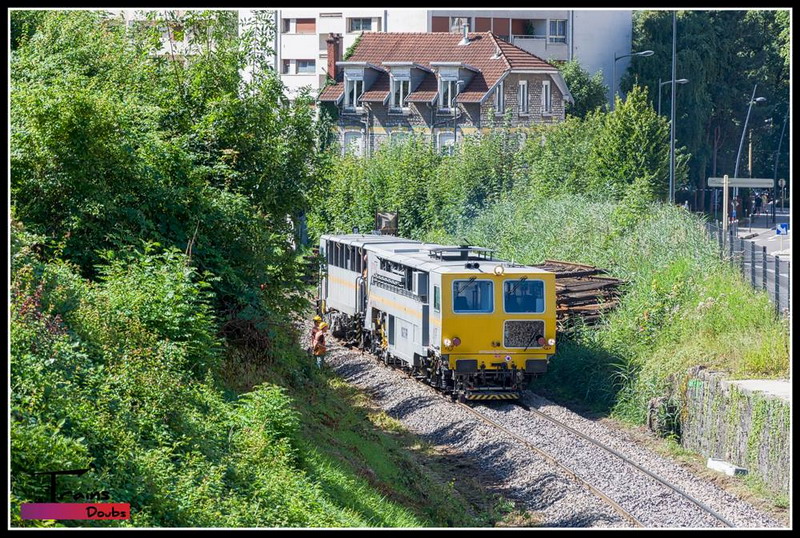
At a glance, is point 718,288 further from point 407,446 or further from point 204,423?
point 204,423

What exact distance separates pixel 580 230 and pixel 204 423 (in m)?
22.8

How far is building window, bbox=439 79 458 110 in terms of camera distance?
5456 cm

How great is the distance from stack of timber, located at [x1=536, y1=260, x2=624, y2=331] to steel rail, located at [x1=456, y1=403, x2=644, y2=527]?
478 cm

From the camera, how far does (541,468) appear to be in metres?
18.4

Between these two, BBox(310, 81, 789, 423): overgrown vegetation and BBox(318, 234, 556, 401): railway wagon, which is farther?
BBox(318, 234, 556, 401): railway wagon

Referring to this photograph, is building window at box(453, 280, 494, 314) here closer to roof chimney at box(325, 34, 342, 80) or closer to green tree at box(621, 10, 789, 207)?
roof chimney at box(325, 34, 342, 80)

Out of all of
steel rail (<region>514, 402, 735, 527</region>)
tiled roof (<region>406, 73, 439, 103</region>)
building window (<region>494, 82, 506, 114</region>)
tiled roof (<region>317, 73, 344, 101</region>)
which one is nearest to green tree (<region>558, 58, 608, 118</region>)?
building window (<region>494, 82, 506, 114</region>)

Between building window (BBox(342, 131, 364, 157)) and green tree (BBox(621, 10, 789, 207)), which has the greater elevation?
green tree (BBox(621, 10, 789, 207))

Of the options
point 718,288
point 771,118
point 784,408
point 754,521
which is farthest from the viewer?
point 771,118

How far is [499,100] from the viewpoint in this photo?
178 feet

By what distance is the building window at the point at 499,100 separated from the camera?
53.9 metres

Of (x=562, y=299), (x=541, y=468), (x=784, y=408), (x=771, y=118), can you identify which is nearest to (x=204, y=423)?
(x=541, y=468)

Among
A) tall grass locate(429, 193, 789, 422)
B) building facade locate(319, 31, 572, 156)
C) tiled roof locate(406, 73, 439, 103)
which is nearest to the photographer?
tall grass locate(429, 193, 789, 422)

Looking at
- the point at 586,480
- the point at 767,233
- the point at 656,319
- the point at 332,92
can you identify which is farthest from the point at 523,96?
the point at 586,480
